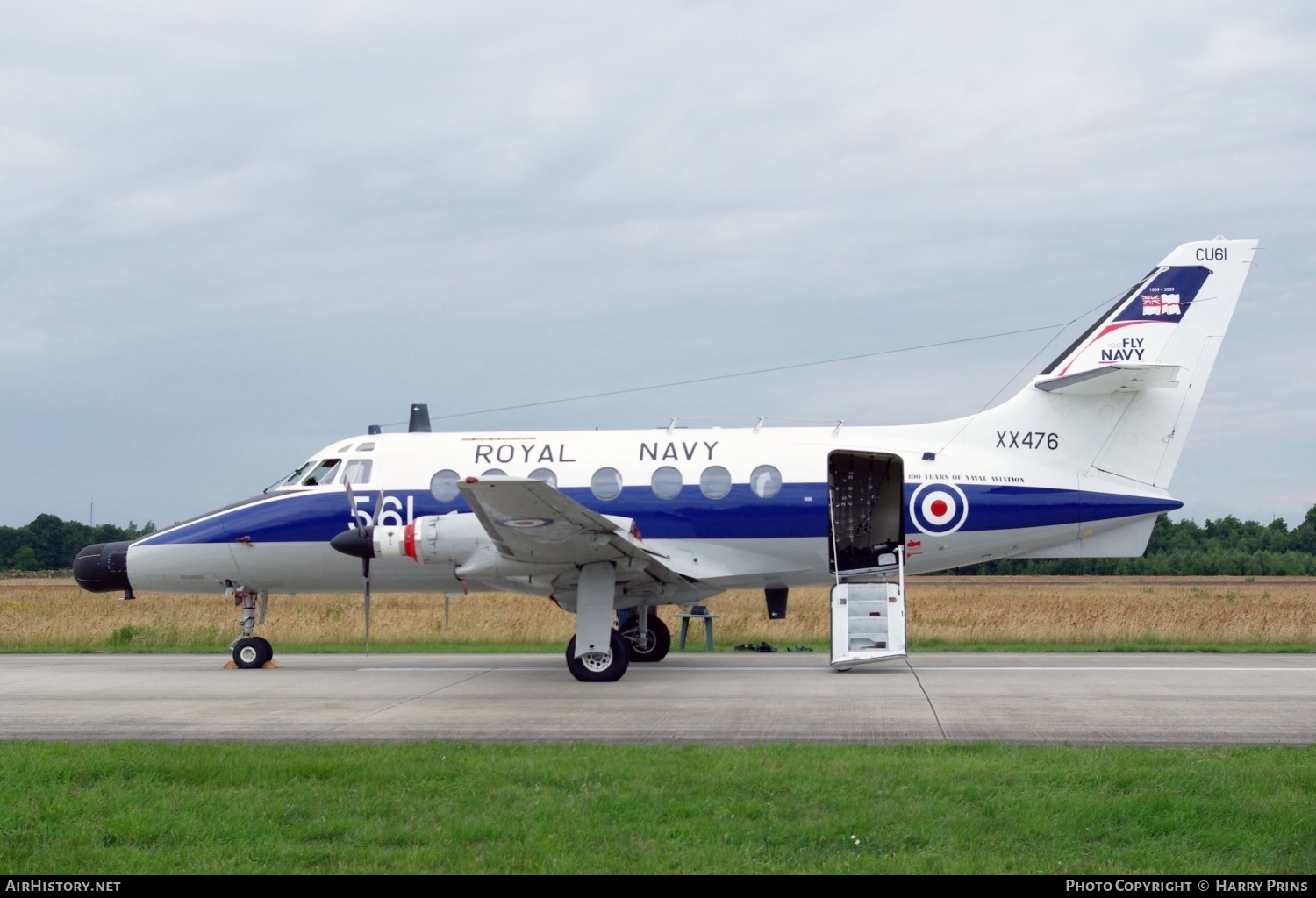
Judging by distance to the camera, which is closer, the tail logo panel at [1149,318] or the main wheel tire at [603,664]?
the main wheel tire at [603,664]

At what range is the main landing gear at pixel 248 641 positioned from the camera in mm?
18375

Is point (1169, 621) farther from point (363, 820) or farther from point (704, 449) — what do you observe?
point (363, 820)

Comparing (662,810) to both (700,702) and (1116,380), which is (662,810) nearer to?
(700,702)

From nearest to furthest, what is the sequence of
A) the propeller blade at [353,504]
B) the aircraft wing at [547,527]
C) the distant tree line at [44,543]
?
the aircraft wing at [547,527] < the propeller blade at [353,504] < the distant tree line at [44,543]

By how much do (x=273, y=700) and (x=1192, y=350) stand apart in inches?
550

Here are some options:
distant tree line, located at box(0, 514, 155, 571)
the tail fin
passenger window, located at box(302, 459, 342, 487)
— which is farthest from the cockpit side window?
distant tree line, located at box(0, 514, 155, 571)

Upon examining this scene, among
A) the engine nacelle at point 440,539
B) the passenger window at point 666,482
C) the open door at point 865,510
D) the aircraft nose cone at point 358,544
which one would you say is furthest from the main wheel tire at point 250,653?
the open door at point 865,510

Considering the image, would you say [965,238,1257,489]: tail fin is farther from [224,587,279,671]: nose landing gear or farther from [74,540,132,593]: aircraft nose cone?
[74,540,132,593]: aircraft nose cone

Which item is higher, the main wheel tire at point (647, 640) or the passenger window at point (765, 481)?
the passenger window at point (765, 481)

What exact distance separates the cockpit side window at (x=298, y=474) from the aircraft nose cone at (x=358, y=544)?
121 inches

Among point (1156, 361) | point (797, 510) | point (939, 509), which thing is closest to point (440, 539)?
point (797, 510)

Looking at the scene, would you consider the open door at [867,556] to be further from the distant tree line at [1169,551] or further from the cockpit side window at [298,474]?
the distant tree line at [1169,551]

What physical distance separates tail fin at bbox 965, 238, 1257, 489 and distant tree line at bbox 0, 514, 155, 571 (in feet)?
279
